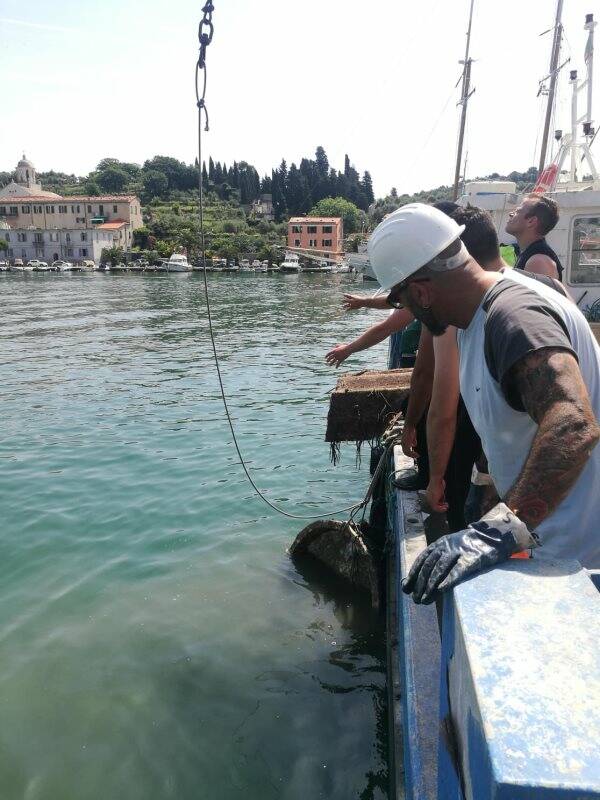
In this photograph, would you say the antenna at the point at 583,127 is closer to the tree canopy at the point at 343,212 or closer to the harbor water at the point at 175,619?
the harbor water at the point at 175,619

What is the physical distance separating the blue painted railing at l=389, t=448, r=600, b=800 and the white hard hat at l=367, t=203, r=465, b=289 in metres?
1.17

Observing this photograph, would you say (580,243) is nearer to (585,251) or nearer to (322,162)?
(585,251)

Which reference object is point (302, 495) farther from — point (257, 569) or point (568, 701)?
point (568, 701)

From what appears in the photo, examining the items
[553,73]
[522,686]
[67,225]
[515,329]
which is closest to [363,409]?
[515,329]

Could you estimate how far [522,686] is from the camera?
1.31 m

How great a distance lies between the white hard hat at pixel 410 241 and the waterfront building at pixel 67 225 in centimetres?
11384

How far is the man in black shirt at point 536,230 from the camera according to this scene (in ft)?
16.7

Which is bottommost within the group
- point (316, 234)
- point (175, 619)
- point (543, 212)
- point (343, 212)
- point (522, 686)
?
point (175, 619)

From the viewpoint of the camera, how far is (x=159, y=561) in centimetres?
669

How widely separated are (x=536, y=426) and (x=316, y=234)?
385ft

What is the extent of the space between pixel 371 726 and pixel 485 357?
3.12 m

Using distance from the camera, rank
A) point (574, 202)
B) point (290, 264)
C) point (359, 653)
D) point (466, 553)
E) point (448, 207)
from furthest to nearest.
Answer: point (290, 264)
point (574, 202)
point (359, 653)
point (448, 207)
point (466, 553)

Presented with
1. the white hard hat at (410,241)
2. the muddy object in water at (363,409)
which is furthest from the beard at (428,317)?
the muddy object in water at (363,409)

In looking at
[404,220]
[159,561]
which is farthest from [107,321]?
[404,220]
